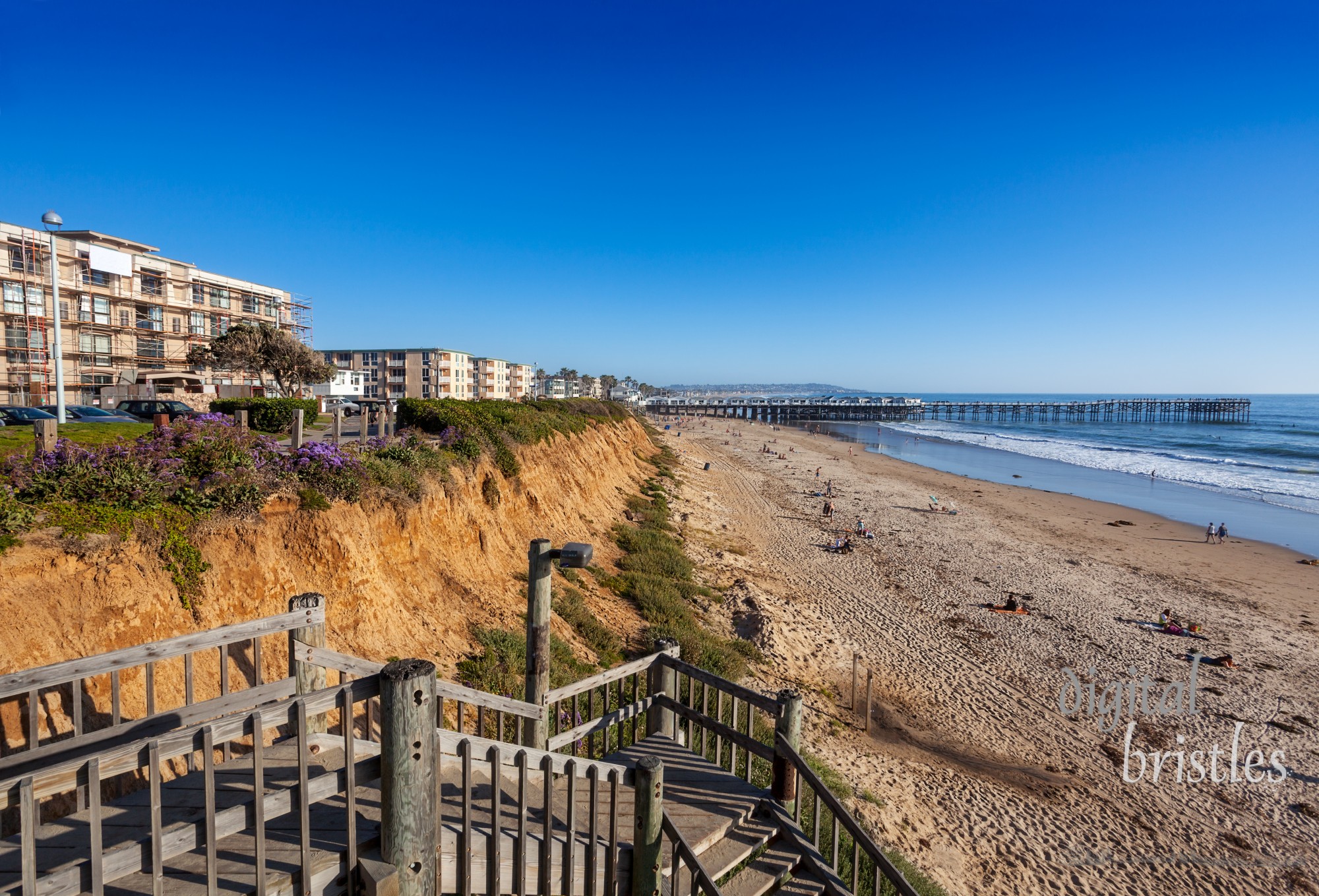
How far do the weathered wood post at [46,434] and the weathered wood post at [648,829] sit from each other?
8.20 metres

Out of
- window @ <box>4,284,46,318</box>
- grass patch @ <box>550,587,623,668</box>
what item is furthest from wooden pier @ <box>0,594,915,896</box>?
window @ <box>4,284,46,318</box>

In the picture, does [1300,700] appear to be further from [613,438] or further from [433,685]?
[613,438]

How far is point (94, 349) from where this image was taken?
3731 cm

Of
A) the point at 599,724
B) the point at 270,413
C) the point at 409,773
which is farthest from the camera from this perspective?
the point at 270,413

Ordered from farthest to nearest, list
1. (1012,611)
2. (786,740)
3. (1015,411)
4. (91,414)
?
(1015,411) < (91,414) < (1012,611) < (786,740)

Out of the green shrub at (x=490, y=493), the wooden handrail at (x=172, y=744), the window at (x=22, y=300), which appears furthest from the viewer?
the window at (x=22, y=300)

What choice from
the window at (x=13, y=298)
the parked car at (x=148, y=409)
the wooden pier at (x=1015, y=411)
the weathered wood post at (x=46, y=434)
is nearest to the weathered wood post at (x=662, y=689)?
the weathered wood post at (x=46, y=434)

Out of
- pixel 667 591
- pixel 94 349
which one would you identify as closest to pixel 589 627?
pixel 667 591

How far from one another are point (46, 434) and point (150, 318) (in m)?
43.5

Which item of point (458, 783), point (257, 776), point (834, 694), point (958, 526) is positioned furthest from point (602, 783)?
point (958, 526)

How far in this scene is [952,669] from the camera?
1417 centimetres

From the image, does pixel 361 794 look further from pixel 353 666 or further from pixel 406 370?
pixel 406 370

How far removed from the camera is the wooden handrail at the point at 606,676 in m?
5.34

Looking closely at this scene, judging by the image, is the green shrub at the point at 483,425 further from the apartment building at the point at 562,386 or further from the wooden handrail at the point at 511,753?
the apartment building at the point at 562,386
